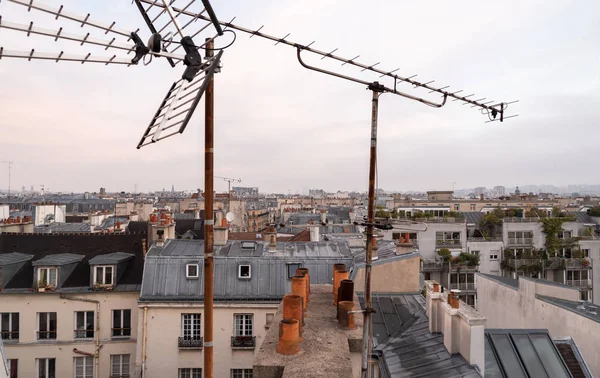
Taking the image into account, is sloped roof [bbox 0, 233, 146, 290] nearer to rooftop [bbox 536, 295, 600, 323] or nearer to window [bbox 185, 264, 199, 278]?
window [bbox 185, 264, 199, 278]

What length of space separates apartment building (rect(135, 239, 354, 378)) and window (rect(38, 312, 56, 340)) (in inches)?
167

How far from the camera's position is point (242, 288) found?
806 inches

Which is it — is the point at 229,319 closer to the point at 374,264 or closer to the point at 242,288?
the point at 242,288

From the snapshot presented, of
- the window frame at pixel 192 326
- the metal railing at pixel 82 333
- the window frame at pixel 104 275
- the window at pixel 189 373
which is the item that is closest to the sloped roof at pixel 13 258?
the window frame at pixel 104 275

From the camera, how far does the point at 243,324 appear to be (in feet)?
65.4

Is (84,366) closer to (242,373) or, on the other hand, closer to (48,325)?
(48,325)

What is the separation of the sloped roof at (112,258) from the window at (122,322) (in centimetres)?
246

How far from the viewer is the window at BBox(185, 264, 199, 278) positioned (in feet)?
67.8

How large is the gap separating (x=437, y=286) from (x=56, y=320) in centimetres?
1764

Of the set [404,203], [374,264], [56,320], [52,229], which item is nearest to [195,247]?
[56,320]

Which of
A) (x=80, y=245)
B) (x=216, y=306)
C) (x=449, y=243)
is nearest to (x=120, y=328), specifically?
(x=216, y=306)

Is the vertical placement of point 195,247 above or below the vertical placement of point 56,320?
above

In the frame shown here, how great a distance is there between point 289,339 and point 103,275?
60.2ft

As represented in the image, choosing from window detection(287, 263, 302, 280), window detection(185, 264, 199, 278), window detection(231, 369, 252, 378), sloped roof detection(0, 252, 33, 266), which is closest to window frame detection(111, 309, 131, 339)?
window detection(185, 264, 199, 278)
